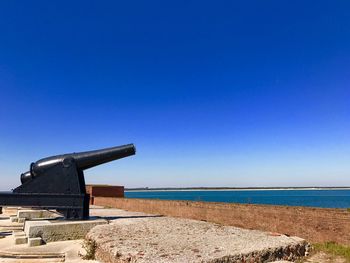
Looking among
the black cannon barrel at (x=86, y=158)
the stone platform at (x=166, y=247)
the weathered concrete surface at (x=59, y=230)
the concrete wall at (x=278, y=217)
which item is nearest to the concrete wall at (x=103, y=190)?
the concrete wall at (x=278, y=217)

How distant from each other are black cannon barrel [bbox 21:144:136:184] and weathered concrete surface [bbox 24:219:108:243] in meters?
1.75

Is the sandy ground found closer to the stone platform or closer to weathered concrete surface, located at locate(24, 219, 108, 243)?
the stone platform

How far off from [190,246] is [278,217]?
3162 mm

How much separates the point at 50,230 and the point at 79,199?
150 centimetres

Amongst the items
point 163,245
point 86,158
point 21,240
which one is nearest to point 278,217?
point 163,245

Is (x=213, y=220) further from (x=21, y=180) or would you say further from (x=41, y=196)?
(x=21, y=180)

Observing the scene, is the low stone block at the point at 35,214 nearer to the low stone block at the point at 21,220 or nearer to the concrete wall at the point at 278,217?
the low stone block at the point at 21,220

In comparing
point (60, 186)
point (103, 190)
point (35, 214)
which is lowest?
point (35, 214)

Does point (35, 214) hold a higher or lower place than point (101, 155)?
lower

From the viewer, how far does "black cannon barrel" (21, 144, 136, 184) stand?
29.8ft

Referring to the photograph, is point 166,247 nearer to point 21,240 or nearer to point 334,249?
point 334,249

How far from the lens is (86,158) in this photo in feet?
30.4

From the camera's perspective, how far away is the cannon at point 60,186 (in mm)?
8625

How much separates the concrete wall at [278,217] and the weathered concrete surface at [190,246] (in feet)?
2.48
